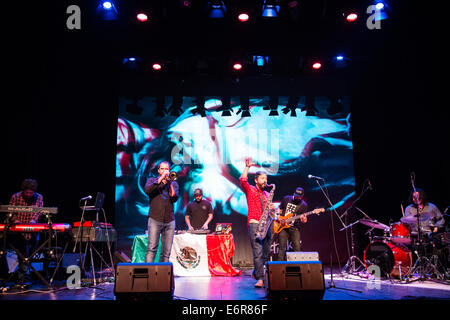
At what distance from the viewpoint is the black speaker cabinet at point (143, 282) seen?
3.73 m

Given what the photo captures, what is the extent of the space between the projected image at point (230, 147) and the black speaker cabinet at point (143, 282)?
5434mm

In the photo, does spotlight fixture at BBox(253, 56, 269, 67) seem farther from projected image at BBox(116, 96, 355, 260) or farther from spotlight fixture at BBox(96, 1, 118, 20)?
spotlight fixture at BBox(96, 1, 118, 20)

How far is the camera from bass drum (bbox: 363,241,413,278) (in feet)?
22.2

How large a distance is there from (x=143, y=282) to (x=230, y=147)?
6.17 metres

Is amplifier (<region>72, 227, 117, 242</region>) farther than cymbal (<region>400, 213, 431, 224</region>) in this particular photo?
No

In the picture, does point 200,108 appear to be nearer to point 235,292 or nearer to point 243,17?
point 243,17

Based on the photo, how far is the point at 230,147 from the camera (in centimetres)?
961

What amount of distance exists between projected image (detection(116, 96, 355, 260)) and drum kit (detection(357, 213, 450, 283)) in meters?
2.47

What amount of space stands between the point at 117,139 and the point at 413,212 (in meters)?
7.53

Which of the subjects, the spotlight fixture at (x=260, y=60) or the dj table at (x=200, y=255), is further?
the spotlight fixture at (x=260, y=60)

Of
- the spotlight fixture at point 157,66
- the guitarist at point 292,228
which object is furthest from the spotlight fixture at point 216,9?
the guitarist at point 292,228

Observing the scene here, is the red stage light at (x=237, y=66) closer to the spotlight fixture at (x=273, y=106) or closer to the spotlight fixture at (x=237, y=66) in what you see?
the spotlight fixture at (x=237, y=66)

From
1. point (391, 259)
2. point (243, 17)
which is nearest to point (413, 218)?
point (391, 259)

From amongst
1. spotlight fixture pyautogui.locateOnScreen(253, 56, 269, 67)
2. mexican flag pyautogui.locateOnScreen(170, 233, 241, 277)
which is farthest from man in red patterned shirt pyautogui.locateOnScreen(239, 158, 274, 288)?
spotlight fixture pyautogui.locateOnScreen(253, 56, 269, 67)
